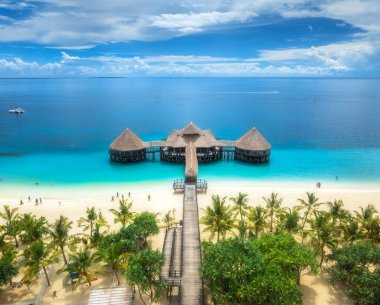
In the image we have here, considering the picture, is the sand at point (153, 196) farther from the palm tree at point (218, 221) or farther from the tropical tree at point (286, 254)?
the tropical tree at point (286, 254)

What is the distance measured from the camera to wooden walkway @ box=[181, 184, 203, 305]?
61.9ft

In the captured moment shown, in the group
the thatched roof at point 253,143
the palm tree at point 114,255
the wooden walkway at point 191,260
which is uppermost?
the thatched roof at point 253,143

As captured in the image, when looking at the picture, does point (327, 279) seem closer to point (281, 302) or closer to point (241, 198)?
point (281, 302)

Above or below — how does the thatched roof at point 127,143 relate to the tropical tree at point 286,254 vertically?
above

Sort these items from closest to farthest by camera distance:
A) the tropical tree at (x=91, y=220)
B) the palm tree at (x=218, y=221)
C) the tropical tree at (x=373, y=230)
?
the tropical tree at (x=373, y=230)
the palm tree at (x=218, y=221)
the tropical tree at (x=91, y=220)

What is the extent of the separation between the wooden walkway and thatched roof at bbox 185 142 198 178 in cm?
715

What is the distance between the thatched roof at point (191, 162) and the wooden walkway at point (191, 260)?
715cm

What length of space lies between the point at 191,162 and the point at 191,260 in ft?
65.4

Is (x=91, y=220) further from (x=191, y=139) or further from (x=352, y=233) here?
(x=191, y=139)

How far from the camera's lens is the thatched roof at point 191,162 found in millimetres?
37688

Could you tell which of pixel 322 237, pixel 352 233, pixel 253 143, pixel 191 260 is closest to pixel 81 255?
pixel 191 260

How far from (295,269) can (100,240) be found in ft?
48.9

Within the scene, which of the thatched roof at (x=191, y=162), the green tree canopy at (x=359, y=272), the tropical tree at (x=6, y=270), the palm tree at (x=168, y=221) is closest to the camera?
the green tree canopy at (x=359, y=272)

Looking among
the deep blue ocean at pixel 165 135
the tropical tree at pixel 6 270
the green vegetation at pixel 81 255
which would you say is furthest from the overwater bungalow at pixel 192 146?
the tropical tree at pixel 6 270
